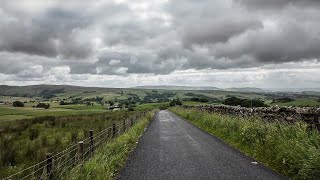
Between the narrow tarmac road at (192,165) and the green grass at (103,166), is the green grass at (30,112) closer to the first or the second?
the narrow tarmac road at (192,165)

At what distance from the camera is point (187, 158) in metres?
13.6

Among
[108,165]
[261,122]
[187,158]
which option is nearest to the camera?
[108,165]

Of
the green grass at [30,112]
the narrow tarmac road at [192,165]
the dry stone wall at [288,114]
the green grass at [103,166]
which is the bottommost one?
the green grass at [30,112]

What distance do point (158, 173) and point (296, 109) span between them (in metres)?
6.98

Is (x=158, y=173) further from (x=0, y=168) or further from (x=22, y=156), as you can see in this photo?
(x=22, y=156)

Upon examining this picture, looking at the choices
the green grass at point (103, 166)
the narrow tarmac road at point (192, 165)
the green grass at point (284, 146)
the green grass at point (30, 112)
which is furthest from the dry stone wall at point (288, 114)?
the green grass at point (30, 112)

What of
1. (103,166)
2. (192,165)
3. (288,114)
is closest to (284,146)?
(192,165)

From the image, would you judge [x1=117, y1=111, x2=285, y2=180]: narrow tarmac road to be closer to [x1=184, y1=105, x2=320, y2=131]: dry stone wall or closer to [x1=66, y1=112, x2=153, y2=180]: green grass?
[x1=66, y1=112, x2=153, y2=180]: green grass

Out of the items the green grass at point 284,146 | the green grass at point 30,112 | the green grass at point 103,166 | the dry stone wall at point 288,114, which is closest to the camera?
the green grass at point 103,166

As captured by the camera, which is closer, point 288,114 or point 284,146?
point 284,146

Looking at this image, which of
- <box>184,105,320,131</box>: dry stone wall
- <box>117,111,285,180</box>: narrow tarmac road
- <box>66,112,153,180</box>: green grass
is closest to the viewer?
<box>66,112,153,180</box>: green grass

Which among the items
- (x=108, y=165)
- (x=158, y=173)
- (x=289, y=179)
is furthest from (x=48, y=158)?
(x=289, y=179)

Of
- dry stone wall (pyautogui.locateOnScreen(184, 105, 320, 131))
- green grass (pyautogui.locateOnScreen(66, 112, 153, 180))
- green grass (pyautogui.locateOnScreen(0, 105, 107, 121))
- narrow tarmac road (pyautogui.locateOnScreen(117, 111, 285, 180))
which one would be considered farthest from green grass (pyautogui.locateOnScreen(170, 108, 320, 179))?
green grass (pyautogui.locateOnScreen(0, 105, 107, 121))

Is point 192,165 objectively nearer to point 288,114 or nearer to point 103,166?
point 103,166
